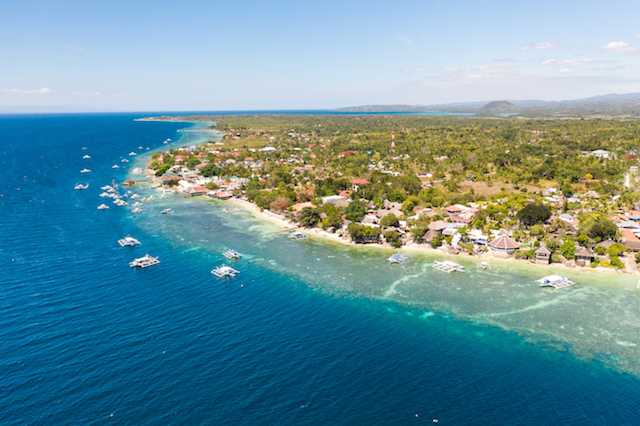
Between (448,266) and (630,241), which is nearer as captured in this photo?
(448,266)

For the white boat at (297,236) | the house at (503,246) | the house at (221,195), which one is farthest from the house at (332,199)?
the house at (503,246)

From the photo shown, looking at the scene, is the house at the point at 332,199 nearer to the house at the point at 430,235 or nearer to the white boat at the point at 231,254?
the house at the point at 430,235

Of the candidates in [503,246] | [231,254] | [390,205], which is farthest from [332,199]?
[503,246]

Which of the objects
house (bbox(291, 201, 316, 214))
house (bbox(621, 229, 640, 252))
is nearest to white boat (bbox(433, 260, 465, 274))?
house (bbox(621, 229, 640, 252))

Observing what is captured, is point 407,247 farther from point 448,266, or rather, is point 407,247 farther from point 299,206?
point 299,206

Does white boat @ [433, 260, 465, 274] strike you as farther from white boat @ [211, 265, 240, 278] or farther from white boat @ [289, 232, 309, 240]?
white boat @ [211, 265, 240, 278]

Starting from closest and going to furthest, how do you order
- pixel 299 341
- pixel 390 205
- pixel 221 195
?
pixel 299 341 < pixel 390 205 < pixel 221 195

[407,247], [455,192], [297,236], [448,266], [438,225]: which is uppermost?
[455,192]
